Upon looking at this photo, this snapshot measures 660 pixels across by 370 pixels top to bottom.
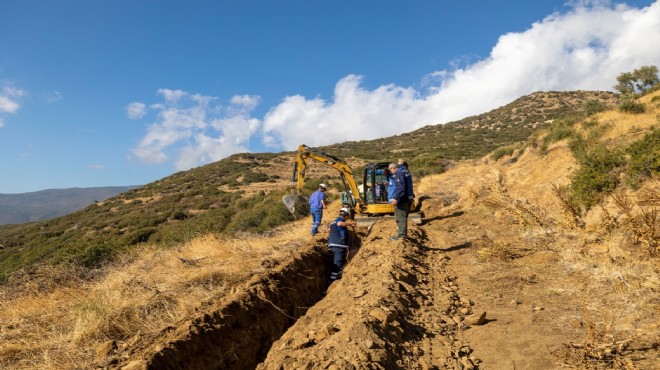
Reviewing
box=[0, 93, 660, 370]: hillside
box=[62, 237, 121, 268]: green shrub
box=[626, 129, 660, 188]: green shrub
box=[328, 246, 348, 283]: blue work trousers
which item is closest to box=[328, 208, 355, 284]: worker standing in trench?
box=[328, 246, 348, 283]: blue work trousers

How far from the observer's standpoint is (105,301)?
6.16 meters

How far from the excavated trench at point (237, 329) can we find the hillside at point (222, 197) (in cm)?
647

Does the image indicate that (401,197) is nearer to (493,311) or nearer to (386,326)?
(493,311)

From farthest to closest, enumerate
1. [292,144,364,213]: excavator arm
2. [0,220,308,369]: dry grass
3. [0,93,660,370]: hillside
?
[292,144,364,213]: excavator arm, [0,220,308,369]: dry grass, [0,93,660,370]: hillside

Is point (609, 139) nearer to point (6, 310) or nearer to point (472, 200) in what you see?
point (472, 200)

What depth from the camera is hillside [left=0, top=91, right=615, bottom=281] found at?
72.0ft

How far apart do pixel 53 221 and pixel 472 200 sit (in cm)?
4241

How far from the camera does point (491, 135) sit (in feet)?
183

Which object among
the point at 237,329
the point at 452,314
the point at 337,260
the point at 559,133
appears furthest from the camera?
the point at 559,133

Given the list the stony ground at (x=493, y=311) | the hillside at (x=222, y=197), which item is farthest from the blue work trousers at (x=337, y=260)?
the hillside at (x=222, y=197)

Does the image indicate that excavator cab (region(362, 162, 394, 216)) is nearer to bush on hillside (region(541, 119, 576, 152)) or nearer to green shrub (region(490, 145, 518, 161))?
bush on hillside (region(541, 119, 576, 152))

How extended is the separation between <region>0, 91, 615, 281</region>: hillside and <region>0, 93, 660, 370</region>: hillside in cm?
558

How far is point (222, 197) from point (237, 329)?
107 ft

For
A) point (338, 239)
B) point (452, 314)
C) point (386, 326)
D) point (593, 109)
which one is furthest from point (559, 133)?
point (386, 326)
